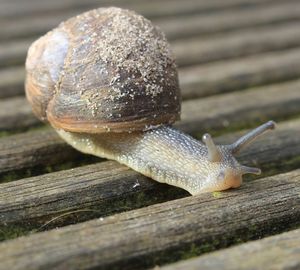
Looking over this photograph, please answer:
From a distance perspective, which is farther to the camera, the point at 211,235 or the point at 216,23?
the point at 216,23

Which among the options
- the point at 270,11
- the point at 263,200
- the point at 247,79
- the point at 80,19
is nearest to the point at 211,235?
the point at 263,200

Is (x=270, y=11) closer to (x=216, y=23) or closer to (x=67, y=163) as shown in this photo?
(x=216, y=23)

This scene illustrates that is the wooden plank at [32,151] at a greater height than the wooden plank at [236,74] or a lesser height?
lesser

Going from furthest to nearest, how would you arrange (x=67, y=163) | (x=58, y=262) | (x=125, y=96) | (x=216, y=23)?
(x=216, y=23)
(x=67, y=163)
(x=125, y=96)
(x=58, y=262)

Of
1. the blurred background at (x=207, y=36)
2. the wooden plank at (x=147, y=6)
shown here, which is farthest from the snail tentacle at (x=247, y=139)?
the wooden plank at (x=147, y=6)

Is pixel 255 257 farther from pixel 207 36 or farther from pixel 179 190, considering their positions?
pixel 207 36

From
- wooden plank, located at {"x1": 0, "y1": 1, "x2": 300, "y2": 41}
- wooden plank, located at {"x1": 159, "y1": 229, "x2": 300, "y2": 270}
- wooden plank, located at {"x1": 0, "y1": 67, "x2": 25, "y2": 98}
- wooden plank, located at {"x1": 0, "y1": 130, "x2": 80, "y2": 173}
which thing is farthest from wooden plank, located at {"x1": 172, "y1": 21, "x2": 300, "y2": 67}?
wooden plank, located at {"x1": 159, "y1": 229, "x2": 300, "y2": 270}

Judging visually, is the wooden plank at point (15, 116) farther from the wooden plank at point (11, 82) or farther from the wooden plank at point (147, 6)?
the wooden plank at point (147, 6)

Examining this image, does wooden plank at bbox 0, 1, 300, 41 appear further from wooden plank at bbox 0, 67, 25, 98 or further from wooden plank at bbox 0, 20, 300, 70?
wooden plank at bbox 0, 67, 25, 98
